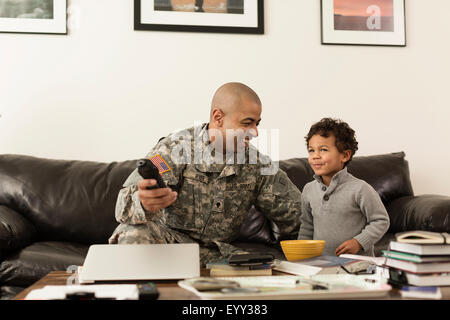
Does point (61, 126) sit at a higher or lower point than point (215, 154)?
higher

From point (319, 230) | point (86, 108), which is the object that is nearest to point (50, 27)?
A: point (86, 108)

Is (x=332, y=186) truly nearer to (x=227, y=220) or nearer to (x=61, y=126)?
(x=227, y=220)

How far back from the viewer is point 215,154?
1722mm

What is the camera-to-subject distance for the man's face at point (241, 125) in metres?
1.68

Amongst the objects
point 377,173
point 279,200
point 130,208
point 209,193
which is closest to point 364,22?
point 377,173

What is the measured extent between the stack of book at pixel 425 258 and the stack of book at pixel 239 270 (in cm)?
34

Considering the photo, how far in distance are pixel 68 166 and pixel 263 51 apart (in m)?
1.25

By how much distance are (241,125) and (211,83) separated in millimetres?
1046

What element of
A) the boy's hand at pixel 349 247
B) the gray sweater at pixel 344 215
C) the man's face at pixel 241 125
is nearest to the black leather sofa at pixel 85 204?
the gray sweater at pixel 344 215

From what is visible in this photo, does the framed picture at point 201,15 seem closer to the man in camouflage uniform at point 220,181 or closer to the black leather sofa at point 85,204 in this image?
the black leather sofa at point 85,204

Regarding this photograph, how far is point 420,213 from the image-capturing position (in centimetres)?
211

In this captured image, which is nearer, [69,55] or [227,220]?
[227,220]

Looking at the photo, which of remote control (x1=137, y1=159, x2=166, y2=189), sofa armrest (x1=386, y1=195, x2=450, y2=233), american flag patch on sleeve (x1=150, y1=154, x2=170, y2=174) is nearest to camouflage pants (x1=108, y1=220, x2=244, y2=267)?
american flag patch on sleeve (x1=150, y1=154, x2=170, y2=174)

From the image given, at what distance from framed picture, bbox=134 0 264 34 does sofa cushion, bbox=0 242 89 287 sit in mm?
1352
